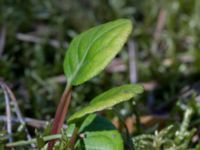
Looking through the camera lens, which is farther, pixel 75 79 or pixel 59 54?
pixel 59 54

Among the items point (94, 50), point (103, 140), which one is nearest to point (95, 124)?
point (103, 140)

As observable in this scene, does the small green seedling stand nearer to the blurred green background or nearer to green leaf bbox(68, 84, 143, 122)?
green leaf bbox(68, 84, 143, 122)

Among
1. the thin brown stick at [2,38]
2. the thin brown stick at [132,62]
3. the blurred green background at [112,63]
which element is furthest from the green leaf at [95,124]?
the thin brown stick at [2,38]

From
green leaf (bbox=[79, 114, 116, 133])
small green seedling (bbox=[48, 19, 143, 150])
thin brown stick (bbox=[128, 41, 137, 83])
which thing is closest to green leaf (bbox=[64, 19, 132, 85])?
small green seedling (bbox=[48, 19, 143, 150])

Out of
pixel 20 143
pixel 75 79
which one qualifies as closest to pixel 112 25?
pixel 75 79

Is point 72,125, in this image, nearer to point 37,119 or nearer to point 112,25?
point 112,25

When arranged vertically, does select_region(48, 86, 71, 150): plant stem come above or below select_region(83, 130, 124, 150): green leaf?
above

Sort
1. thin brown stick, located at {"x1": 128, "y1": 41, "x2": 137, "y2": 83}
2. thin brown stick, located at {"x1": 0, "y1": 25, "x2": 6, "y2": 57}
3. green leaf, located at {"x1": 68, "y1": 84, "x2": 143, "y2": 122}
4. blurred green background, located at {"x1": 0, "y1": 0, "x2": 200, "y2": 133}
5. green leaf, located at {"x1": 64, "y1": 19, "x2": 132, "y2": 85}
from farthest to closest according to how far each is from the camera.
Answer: thin brown stick, located at {"x1": 0, "y1": 25, "x2": 6, "y2": 57}, thin brown stick, located at {"x1": 128, "y1": 41, "x2": 137, "y2": 83}, blurred green background, located at {"x1": 0, "y1": 0, "x2": 200, "y2": 133}, green leaf, located at {"x1": 64, "y1": 19, "x2": 132, "y2": 85}, green leaf, located at {"x1": 68, "y1": 84, "x2": 143, "y2": 122}
